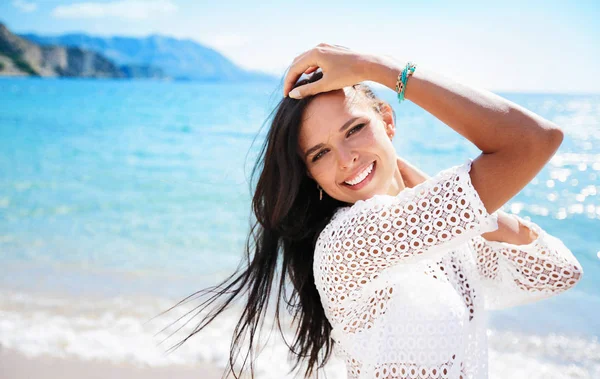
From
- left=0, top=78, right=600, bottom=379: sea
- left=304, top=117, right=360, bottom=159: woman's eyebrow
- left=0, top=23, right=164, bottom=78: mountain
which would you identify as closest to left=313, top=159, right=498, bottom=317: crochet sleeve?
left=304, top=117, right=360, bottom=159: woman's eyebrow

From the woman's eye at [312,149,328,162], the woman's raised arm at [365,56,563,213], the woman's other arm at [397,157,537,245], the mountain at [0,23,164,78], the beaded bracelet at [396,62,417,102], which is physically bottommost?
the mountain at [0,23,164,78]

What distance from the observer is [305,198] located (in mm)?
2619

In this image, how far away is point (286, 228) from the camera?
2537mm

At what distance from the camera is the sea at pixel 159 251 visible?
4.50 metres

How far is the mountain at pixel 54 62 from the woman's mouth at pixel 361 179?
4082 inches

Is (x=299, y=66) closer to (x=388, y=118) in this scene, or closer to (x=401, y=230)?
(x=388, y=118)

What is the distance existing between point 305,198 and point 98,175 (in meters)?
12.1

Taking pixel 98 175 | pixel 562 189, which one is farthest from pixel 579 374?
pixel 98 175

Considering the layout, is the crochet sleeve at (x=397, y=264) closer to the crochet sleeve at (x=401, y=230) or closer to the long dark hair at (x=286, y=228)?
the crochet sleeve at (x=401, y=230)

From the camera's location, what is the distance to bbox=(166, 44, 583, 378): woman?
172cm

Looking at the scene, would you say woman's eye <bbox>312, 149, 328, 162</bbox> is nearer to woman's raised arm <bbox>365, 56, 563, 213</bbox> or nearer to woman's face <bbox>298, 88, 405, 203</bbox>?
woman's face <bbox>298, 88, 405, 203</bbox>

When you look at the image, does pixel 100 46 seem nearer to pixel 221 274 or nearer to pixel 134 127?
pixel 134 127

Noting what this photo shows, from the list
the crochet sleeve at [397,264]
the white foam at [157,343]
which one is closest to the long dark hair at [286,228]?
the crochet sleeve at [397,264]

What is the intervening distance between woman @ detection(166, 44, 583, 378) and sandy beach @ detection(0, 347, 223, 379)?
5.76ft
